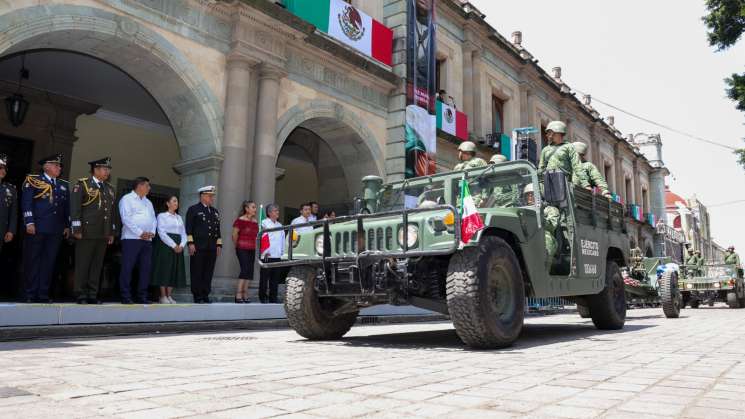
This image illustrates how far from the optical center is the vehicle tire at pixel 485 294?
175 inches

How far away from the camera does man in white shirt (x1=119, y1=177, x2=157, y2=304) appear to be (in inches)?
280

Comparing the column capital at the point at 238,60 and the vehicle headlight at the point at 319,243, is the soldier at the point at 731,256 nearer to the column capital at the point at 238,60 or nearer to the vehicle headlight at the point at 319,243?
the column capital at the point at 238,60

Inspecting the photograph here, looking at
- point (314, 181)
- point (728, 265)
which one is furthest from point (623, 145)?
point (314, 181)

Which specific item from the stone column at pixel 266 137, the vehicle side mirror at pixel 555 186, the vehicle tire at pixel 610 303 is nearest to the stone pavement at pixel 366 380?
the vehicle side mirror at pixel 555 186

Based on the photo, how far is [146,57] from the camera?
29.7 feet

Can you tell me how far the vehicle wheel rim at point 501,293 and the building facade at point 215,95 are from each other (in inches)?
225

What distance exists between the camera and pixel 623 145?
32.9 meters

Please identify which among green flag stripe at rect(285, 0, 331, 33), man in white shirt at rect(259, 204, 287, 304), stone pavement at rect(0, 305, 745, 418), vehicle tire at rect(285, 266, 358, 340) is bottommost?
stone pavement at rect(0, 305, 745, 418)

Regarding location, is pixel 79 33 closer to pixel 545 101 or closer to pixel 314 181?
pixel 314 181

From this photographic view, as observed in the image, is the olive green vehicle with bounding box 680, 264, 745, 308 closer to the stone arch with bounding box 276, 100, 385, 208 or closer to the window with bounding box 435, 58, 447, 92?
the window with bounding box 435, 58, 447, 92

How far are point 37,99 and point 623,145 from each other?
1196 inches

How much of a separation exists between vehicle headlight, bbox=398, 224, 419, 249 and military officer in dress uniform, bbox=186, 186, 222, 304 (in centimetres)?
437

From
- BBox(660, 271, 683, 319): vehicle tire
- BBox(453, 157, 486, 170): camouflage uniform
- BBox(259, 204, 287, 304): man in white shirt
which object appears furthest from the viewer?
BBox(660, 271, 683, 319): vehicle tire

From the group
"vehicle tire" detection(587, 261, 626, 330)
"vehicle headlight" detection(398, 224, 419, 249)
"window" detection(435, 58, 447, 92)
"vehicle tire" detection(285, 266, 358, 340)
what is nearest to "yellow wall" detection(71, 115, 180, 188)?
"window" detection(435, 58, 447, 92)
